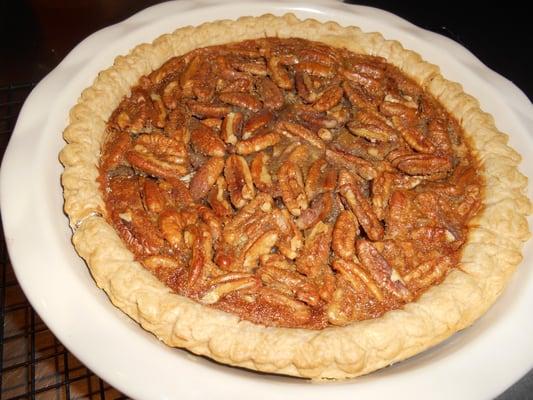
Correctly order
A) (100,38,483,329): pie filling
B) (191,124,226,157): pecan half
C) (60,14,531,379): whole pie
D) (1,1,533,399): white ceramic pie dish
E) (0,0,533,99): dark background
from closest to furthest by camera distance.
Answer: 1. (1,1,533,399): white ceramic pie dish
2. (60,14,531,379): whole pie
3. (100,38,483,329): pie filling
4. (191,124,226,157): pecan half
5. (0,0,533,99): dark background

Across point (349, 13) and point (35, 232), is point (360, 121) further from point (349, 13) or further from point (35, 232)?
point (35, 232)

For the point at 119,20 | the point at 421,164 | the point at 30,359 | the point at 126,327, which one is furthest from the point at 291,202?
the point at 119,20

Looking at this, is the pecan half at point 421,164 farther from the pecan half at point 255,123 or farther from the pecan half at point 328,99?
the pecan half at point 255,123

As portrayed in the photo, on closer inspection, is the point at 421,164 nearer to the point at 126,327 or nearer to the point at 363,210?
the point at 363,210

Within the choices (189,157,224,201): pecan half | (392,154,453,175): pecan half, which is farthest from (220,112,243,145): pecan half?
(392,154,453,175): pecan half

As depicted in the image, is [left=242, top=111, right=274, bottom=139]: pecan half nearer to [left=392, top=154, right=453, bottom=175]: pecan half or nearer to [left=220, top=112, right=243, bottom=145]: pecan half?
[left=220, top=112, right=243, bottom=145]: pecan half

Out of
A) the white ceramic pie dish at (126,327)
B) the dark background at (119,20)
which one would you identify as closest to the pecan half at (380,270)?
the white ceramic pie dish at (126,327)
